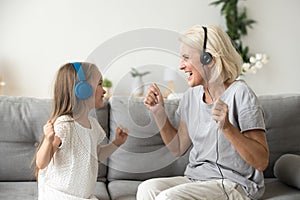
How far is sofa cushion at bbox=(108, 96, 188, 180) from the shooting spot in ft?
6.17

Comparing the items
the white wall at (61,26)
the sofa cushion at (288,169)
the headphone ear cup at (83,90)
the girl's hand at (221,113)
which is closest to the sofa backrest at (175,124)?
the sofa cushion at (288,169)

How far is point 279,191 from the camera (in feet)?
6.51

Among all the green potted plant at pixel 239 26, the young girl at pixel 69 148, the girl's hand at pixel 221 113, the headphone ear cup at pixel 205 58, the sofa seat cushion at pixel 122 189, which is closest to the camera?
the girl's hand at pixel 221 113

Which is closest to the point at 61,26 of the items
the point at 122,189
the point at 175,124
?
the point at 175,124

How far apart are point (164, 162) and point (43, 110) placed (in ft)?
2.03

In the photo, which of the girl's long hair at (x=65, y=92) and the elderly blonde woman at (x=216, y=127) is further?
the girl's long hair at (x=65, y=92)

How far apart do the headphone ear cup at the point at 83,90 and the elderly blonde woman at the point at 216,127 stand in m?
0.23

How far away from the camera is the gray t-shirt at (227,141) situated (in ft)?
5.66

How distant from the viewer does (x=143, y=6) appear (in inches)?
175

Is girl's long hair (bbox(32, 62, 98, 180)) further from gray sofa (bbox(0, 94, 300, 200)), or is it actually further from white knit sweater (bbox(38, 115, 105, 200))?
gray sofa (bbox(0, 94, 300, 200))

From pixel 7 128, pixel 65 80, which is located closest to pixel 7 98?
pixel 7 128

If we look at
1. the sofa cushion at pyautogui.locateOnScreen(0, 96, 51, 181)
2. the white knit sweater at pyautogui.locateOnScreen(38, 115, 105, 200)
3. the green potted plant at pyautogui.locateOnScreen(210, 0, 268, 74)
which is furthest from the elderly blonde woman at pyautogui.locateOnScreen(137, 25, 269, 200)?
the green potted plant at pyautogui.locateOnScreen(210, 0, 268, 74)

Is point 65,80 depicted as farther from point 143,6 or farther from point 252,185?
point 143,6

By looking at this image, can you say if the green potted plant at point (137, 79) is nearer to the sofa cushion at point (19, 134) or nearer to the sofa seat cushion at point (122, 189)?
the sofa seat cushion at point (122, 189)
